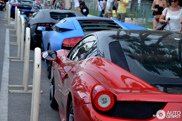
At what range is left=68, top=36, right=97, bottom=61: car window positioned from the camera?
401 cm

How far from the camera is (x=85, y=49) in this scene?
433cm

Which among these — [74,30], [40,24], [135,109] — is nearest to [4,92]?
[74,30]

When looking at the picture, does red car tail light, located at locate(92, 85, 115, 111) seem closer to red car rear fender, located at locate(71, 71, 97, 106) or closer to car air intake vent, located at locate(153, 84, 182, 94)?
red car rear fender, located at locate(71, 71, 97, 106)

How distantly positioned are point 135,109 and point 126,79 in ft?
1.17

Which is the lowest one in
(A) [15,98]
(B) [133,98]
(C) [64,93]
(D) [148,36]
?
(A) [15,98]

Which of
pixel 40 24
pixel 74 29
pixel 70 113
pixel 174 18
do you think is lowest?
pixel 70 113

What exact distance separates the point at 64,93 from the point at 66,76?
0.21 m

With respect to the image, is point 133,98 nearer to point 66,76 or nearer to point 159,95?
point 159,95

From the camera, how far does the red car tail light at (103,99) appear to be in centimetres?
281

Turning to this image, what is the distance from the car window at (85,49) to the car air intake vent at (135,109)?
3.67 ft

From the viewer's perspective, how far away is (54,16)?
11.7 metres

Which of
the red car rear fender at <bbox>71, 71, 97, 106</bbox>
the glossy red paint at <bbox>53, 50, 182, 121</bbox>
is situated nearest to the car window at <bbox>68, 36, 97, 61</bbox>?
the glossy red paint at <bbox>53, 50, 182, 121</bbox>

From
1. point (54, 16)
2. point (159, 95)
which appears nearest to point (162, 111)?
point (159, 95)

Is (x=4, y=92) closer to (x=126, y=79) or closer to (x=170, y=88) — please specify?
(x=126, y=79)
